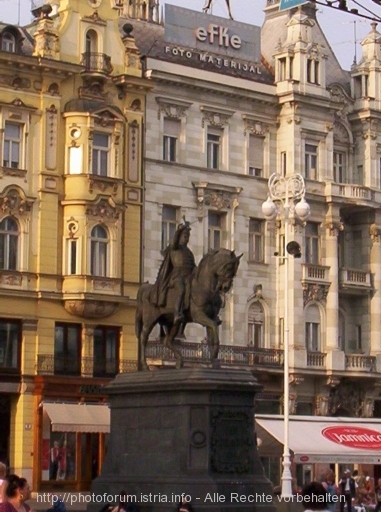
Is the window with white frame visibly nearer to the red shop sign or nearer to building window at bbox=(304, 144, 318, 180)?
building window at bbox=(304, 144, 318, 180)

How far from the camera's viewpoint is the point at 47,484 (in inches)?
1965

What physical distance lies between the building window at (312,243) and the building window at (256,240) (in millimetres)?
1955

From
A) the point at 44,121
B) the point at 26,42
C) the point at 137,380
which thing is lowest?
the point at 137,380

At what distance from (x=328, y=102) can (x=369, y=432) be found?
16.9 metres

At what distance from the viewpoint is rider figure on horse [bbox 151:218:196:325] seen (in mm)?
30812

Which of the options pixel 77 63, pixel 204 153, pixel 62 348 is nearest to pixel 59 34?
pixel 77 63

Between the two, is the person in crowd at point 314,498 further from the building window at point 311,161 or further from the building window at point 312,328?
the building window at point 311,161

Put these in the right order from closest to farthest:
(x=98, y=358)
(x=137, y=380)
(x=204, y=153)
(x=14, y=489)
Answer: (x=14, y=489) < (x=137, y=380) < (x=98, y=358) < (x=204, y=153)

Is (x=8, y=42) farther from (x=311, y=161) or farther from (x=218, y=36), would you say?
(x=311, y=161)

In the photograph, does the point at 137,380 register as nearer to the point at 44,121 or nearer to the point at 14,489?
the point at 14,489

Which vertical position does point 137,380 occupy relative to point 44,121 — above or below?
below

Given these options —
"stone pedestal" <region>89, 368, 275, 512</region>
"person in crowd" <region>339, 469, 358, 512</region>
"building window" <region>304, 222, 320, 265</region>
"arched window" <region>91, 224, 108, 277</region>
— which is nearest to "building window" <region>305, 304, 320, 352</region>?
"building window" <region>304, 222, 320, 265</region>

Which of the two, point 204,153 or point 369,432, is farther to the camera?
point 204,153

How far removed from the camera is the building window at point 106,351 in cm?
5219
